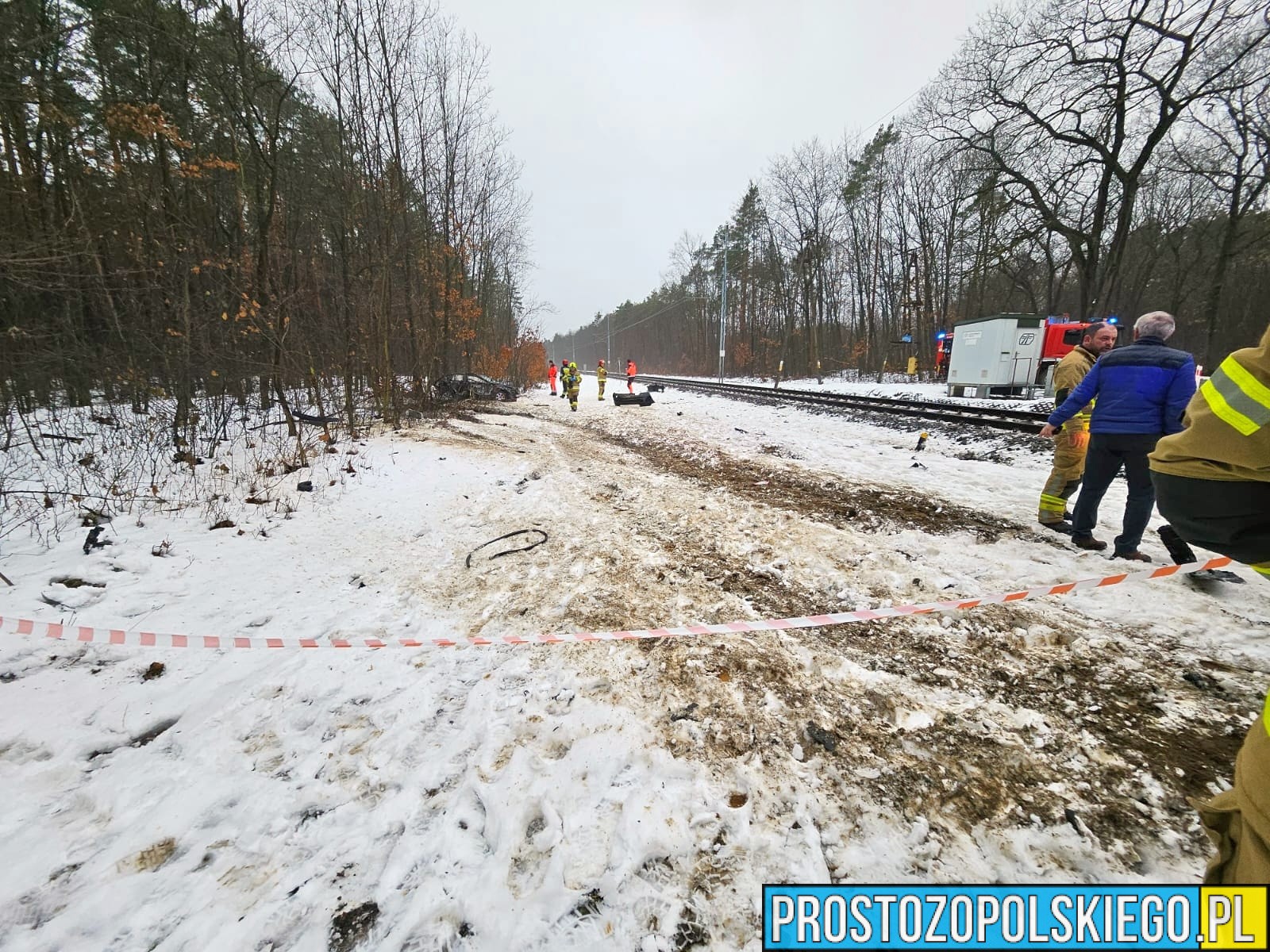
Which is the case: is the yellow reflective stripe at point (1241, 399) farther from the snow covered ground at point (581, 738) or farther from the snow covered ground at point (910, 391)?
the snow covered ground at point (910, 391)

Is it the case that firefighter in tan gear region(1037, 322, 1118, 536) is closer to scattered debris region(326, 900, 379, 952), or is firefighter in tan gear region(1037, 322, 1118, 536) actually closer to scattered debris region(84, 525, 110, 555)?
scattered debris region(326, 900, 379, 952)

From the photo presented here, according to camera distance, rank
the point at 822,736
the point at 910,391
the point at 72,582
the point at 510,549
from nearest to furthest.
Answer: the point at 822,736
the point at 72,582
the point at 510,549
the point at 910,391

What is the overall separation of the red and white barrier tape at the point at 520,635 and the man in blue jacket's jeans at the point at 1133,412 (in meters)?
0.65

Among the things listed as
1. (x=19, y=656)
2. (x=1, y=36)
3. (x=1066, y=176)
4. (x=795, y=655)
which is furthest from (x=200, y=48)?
(x=1066, y=176)

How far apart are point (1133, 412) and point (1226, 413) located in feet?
12.2

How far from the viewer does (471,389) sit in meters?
19.0

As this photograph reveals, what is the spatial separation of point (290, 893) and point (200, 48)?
1337 centimetres

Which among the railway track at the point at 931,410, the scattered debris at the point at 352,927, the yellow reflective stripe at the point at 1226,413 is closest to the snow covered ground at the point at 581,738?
the scattered debris at the point at 352,927

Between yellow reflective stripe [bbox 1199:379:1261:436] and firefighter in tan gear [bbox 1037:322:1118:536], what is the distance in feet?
14.0

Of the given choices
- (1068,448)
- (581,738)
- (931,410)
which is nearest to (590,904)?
(581,738)

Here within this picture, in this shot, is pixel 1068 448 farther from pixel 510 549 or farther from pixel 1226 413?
pixel 510 549

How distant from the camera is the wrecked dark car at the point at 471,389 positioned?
17156 mm

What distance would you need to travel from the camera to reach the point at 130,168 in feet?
28.5

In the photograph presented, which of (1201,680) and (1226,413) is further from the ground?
(1226,413)
